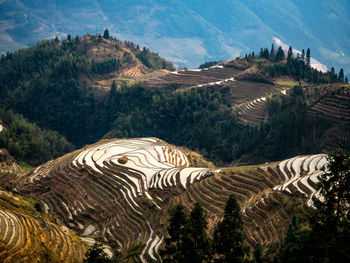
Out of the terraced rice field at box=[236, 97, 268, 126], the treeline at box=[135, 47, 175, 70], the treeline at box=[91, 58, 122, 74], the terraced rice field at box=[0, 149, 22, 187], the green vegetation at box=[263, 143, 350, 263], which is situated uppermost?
the treeline at box=[135, 47, 175, 70]

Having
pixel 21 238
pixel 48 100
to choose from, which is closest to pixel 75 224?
pixel 21 238

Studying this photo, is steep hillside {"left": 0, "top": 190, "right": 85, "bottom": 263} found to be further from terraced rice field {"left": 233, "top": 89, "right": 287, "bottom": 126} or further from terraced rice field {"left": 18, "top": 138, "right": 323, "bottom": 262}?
terraced rice field {"left": 233, "top": 89, "right": 287, "bottom": 126}

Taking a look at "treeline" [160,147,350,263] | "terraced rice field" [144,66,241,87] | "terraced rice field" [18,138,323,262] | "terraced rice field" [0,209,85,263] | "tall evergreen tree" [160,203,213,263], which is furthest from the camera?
"terraced rice field" [144,66,241,87]

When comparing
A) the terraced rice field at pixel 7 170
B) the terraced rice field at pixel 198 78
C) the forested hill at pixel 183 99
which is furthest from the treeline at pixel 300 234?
the terraced rice field at pixel 198 78

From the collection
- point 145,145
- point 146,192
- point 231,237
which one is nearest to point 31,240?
point 231,237

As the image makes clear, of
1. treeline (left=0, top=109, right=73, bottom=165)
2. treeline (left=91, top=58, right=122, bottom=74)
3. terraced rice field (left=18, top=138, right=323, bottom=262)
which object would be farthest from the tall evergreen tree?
treeline (left=91, top=58, right=122, bottom=74)

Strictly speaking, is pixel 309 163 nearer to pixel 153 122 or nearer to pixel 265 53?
pixel 153 122
